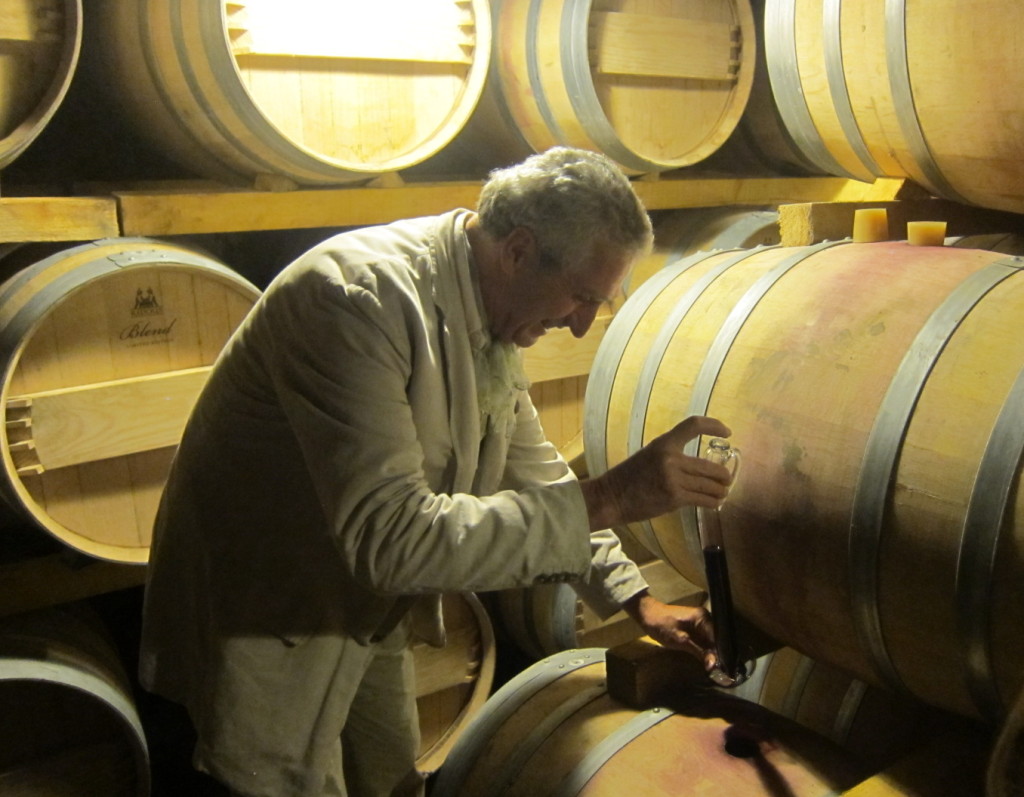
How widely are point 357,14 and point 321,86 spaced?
0.68ft

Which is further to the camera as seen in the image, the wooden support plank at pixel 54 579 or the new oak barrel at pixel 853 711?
the wooden support plank at pixel 54 579

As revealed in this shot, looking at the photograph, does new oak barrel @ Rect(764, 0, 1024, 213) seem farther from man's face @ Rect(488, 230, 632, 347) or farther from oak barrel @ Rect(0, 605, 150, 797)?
oak barrel @ Rect(0, 605, 150, 797)

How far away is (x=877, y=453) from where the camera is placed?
1431 mm

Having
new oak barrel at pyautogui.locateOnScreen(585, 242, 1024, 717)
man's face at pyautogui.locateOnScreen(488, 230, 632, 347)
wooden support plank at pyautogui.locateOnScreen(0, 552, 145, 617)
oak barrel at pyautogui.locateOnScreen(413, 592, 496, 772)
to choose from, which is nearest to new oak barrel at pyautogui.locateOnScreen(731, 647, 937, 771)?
new oak barrel at pyautogui.locateOnScreen(585, 242, 1024, 717)

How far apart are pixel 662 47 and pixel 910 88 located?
116 centimetres

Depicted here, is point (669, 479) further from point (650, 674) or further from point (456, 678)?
point (456, 678)

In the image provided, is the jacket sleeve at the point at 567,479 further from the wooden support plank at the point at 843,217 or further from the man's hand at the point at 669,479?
the wooden support plank at the point at 843,217

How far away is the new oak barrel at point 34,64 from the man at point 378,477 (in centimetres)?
78

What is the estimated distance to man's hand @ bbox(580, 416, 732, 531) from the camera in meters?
1.50

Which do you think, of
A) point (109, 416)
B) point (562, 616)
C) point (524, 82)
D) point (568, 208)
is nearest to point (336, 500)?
point (568, 208)

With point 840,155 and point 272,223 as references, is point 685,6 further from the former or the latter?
point 272,223

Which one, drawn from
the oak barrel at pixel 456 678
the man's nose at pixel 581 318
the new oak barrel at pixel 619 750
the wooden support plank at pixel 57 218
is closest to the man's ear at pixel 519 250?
the man's nose at pixel 581 318

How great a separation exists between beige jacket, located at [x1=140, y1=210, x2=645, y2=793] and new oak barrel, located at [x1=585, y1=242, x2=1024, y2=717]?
0.34 meters

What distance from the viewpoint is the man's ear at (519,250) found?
1.58m
